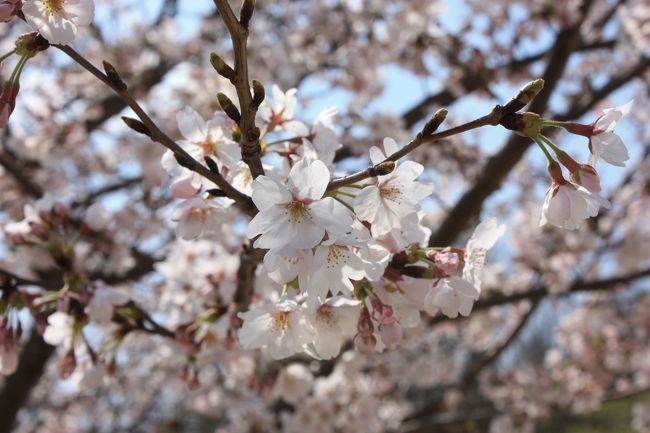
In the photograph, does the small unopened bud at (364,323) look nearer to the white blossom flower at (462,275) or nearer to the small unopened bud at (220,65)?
the white blossom flower at (462,275)

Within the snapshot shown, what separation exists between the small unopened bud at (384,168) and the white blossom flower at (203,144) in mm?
328

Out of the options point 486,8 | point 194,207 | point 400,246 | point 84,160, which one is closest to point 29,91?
point 84,160

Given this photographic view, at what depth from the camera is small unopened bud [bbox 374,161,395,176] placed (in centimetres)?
85

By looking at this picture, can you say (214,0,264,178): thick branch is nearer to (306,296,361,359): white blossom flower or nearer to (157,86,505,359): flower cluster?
(157,86,505,359): flower cluster

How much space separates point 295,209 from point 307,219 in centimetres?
3

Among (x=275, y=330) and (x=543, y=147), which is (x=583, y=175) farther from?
(x=275, y=330)

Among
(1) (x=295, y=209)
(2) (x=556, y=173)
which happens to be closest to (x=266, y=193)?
(1) (x=295, y=209)

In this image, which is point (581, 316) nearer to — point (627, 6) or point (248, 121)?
point (627, 6)

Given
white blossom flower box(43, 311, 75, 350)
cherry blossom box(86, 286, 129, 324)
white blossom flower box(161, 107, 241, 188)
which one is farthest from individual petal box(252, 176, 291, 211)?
white blossom flower box(43, 311, 75, 350)

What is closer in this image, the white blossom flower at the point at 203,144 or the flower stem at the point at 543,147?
the flower stem at the point at 543,147

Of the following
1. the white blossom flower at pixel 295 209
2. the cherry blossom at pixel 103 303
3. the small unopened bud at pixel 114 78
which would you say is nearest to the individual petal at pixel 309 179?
the white blossom flower at pixel 295 209

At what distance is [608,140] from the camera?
922 millimetres

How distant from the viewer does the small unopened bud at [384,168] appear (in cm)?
85

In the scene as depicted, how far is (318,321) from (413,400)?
9.64 m
